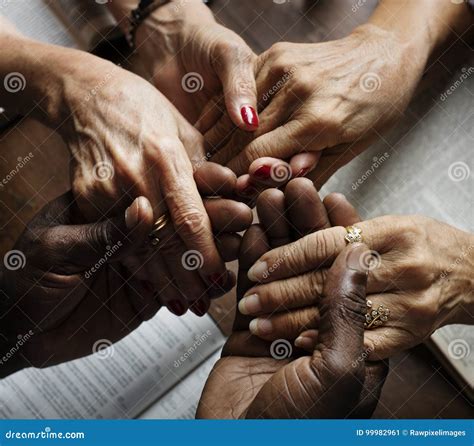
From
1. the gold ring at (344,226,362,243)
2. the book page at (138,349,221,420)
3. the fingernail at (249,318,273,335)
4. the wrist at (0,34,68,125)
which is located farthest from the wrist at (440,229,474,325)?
the wrist at (0,34,68,125)

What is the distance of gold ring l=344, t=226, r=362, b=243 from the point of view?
70cm

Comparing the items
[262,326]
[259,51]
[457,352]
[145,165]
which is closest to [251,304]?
[262,326]

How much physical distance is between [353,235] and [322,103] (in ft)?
0.66

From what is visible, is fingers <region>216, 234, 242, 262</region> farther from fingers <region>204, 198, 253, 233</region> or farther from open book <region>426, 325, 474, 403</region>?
open book <region>426, 325, 474, 403</region>

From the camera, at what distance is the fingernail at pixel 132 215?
2.28 feet

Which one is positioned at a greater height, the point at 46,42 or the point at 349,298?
the point at 46,42

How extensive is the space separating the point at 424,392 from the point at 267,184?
0.39m

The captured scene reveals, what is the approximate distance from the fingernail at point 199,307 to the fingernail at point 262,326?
13 cm

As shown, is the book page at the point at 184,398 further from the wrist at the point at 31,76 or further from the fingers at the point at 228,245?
the wrist at the point at 31,76

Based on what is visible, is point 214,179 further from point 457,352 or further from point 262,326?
point 457,352

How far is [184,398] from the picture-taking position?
84 cm

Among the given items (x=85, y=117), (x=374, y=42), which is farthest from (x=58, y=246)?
(x=374, y=42)

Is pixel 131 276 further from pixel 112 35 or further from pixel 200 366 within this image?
pixel 112 35

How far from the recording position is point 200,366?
2.83 ft
